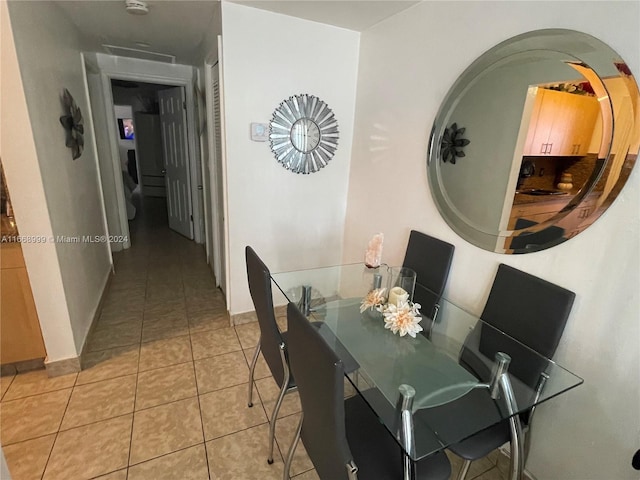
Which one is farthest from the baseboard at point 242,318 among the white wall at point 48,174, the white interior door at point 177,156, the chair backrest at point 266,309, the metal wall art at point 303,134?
the white interior door at point 177,156

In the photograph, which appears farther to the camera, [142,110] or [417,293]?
[142,110]

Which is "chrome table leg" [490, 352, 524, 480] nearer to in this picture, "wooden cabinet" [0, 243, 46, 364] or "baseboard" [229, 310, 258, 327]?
"baseboard" [229, 310, 258, 327]

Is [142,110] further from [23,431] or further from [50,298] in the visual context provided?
[23,431]

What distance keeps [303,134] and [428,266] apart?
140 centimetres

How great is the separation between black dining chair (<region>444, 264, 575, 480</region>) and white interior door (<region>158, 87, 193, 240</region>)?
12.5ft

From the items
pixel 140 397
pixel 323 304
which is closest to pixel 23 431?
pixel 140 397

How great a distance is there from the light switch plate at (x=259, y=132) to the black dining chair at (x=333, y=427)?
1.66m

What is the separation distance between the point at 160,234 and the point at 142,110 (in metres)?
3.45

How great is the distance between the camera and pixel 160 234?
4.87 m

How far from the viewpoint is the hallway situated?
1.50 meters

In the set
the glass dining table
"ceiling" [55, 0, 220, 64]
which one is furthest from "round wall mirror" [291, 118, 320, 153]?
the glass dining table

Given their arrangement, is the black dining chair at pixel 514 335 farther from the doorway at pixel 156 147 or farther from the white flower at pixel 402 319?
the doorway at pixel 156 147

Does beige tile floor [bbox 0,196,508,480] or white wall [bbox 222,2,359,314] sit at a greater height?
white wall [bbox 222,2,359,314]

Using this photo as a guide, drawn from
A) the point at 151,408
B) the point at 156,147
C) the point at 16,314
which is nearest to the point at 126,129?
the point at 156,147
